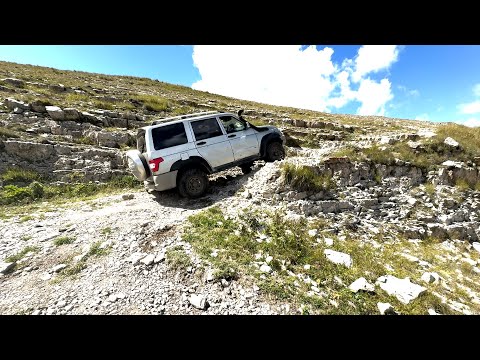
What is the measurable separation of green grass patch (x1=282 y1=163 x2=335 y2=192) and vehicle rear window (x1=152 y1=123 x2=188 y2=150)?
3297mm

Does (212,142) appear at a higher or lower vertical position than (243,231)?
higher

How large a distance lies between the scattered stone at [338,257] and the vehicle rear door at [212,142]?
4430 mm

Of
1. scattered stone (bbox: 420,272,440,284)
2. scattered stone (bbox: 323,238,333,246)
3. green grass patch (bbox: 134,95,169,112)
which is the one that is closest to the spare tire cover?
scattered stone (bbox: 323,238,333,246)

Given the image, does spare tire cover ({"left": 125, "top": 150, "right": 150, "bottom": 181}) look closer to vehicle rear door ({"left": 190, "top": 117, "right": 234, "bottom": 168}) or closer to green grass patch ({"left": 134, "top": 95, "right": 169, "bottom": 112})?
vehicle rear door ({"left": 190, "top": 117, "right": 234, "bottom": 168})

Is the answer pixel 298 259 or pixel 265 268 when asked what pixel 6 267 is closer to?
pixel 265 268

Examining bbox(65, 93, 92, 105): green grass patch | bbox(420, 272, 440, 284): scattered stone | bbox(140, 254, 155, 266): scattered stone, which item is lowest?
bbox(420, 272, 440, 284): scattered stone

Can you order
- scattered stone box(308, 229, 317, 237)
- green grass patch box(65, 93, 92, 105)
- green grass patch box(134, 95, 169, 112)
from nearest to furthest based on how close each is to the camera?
scattered stone box(308, 229, 317, 237) → green grass patch box(65, 93, 92, 105) → green grass patch box(134, 95, 169, 112)

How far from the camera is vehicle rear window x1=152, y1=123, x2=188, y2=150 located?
25.3ft

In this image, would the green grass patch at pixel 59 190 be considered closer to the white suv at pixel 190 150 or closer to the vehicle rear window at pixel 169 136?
the white suv at pixel 190 150

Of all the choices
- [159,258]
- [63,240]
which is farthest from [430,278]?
[63,240]

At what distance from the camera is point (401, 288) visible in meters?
4.52

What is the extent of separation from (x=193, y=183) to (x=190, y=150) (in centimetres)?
102
